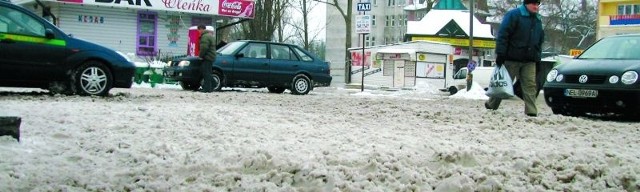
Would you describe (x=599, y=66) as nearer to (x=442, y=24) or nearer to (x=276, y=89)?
(x=276, y=89)

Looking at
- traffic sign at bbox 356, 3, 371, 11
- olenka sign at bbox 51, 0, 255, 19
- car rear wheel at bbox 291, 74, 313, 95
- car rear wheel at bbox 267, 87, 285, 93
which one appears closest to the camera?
car rear wheel at bbox 291, 74, 313, 95

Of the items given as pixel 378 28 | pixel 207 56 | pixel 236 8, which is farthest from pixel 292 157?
pixel 378 28

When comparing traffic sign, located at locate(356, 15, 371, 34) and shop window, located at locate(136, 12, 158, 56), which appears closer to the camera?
traffic sign, located at locate(356, 15, 371, 34)

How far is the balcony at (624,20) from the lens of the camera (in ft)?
123

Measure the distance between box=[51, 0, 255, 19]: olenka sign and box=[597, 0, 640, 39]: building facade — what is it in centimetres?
2237

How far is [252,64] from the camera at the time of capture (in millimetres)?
16672

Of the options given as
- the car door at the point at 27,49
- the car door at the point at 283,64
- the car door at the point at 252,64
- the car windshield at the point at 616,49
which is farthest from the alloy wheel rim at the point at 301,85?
the car windshield at the point at 616,49

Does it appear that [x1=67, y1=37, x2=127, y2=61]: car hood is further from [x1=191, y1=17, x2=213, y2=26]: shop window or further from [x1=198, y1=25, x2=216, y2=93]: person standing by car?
[x1=191, y1=17, x2=213, y2=26]: shop window

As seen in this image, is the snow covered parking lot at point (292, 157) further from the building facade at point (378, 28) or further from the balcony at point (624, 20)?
the building facade at point (378, 28)

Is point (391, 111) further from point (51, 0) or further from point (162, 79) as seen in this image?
point (51, 0)

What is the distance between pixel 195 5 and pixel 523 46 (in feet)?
66.9

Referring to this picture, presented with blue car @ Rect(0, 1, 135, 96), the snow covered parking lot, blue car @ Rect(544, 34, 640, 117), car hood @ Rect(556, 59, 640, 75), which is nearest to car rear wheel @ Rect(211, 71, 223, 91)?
blue car @ Rect(0, 1, 135, 96)

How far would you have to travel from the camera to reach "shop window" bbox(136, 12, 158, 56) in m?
27.3

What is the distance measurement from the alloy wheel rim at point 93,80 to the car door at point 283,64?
23.2 ft
